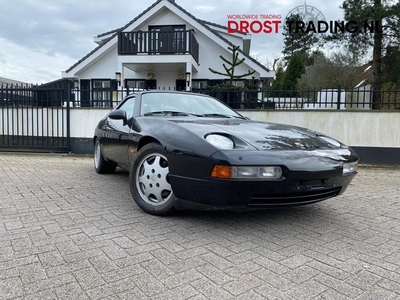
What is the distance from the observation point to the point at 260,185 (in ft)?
8.73

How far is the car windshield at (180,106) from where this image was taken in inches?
159

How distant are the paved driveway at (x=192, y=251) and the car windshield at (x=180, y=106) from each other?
47.4 inches

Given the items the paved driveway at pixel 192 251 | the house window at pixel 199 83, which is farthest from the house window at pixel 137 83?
the paved driveway at pixel 192 251

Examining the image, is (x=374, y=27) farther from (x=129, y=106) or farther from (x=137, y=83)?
(x=129, y=106)

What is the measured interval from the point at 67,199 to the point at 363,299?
133 inches

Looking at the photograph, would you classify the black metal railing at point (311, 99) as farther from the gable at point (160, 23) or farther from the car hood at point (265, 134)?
the gable at point (160, 23)

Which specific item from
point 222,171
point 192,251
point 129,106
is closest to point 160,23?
point 129,106

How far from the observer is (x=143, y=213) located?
3.43m

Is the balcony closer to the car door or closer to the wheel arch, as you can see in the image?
the car door

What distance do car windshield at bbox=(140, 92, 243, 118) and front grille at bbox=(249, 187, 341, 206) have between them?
62.4 inches

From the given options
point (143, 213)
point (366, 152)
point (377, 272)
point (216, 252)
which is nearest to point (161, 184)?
point (143, 213)

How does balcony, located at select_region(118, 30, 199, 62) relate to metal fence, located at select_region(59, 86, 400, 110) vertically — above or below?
above

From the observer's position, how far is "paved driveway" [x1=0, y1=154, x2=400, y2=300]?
6.48ft

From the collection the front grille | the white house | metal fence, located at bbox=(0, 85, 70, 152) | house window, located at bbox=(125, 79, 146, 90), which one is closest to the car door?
the front grille
